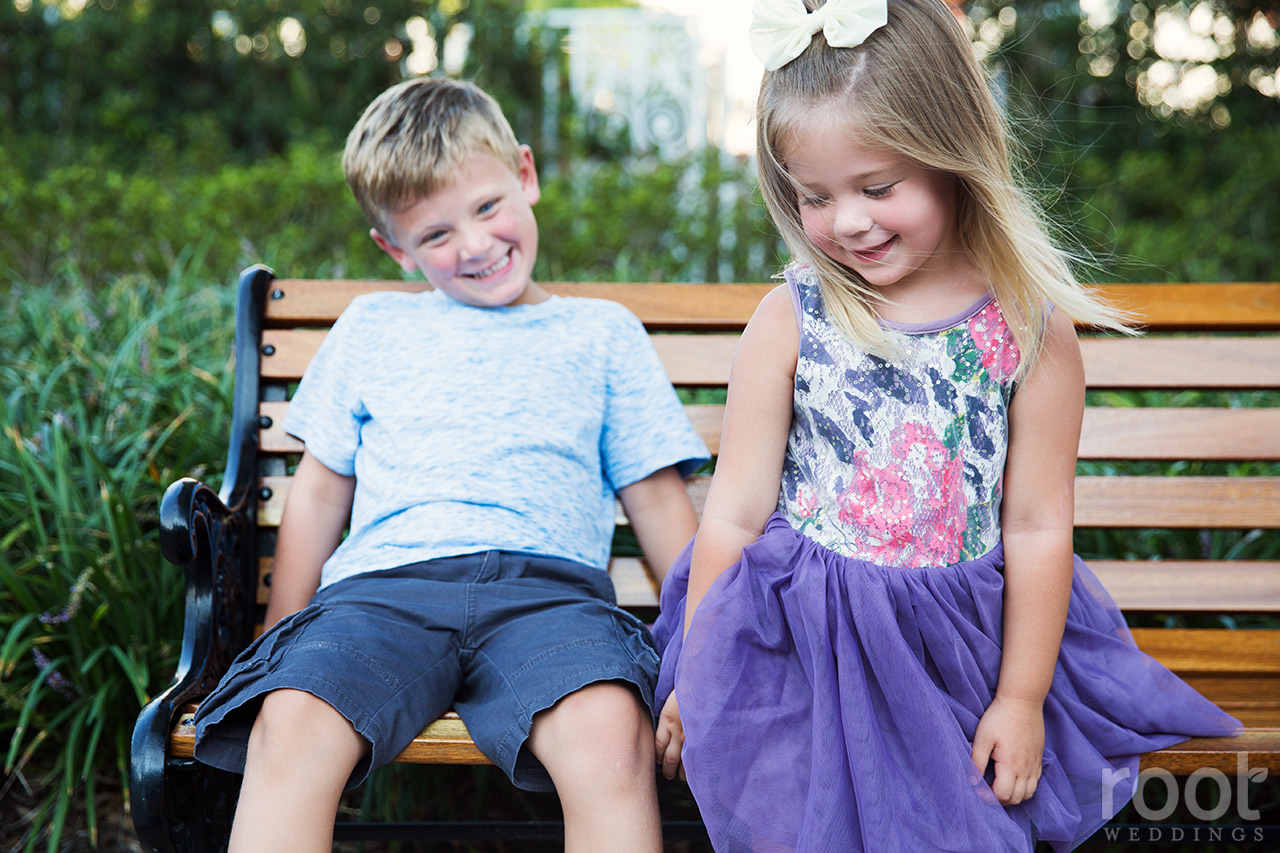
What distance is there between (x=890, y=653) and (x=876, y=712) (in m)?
0.10

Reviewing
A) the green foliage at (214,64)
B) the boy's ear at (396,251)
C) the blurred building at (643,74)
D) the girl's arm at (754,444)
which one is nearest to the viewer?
the girl's arm at (754,444)

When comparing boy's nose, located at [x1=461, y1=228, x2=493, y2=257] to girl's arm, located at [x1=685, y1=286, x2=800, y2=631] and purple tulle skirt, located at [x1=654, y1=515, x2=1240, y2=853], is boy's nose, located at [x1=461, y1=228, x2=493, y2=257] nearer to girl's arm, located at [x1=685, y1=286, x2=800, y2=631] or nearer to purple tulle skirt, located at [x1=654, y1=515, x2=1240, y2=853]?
girl's arm, located at [x1=685, y1=286, x2=800, y2=631]

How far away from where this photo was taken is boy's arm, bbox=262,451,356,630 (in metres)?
2.04

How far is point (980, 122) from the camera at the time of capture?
60.1 inches

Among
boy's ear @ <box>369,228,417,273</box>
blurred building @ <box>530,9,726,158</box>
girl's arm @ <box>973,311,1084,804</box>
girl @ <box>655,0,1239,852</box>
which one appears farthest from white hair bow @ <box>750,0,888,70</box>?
blurred building @ <box>530,9,726,158</box>

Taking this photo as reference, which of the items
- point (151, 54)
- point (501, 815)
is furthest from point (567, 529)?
point (151, 54)

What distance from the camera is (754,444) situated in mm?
1641

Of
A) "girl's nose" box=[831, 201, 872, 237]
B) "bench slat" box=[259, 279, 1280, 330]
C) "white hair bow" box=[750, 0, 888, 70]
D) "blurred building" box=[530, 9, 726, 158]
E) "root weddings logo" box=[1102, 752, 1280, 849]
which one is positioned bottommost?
"root weddings logo" box=[1102, 752, 1280, 849]

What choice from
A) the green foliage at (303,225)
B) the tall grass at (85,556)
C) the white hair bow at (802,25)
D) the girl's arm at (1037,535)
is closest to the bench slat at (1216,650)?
the girl's arm at (1037,535)

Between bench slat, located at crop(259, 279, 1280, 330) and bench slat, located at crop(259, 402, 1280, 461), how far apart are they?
21 centimetres

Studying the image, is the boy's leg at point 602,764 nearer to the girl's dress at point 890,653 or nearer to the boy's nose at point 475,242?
the girl's dress at point 890,653

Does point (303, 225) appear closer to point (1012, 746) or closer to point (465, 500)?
point (465, 500)

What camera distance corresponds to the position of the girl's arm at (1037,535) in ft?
4.89

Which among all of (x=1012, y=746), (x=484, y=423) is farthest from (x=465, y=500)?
(x=1012, y=746)
